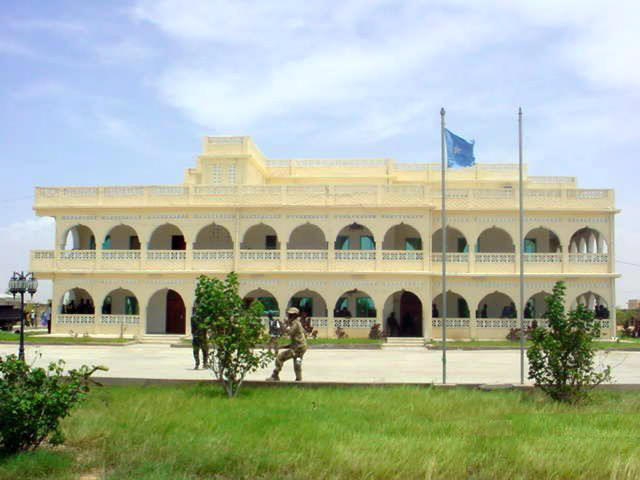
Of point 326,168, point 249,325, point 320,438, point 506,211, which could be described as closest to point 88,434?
point 320,438

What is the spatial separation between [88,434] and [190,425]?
1261 millimetres

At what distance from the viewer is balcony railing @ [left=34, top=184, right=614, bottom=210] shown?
95.5ft

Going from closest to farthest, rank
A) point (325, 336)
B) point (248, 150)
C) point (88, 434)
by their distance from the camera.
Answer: point (88, 434) < point (325, 336) < point (248, 150)

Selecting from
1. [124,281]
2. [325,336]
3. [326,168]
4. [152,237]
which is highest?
[326,168]

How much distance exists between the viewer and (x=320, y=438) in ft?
26.9

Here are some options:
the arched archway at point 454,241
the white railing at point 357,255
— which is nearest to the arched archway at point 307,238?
the white railing at point 357,255

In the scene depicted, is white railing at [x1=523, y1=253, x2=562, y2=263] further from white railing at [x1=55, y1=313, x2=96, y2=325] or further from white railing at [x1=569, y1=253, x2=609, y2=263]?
white railing at [x1=55, y1=313, x2=96, y2=325]

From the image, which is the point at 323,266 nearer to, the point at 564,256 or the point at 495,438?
the point at 564,256

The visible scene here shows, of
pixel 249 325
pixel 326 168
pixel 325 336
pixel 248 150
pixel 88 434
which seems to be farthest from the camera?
pixel 326 168

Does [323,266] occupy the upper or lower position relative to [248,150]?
lower

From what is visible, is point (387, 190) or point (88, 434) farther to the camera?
point (387, 190)

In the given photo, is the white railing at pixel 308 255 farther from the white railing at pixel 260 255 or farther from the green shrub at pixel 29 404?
the green shrub at pixel 29 404

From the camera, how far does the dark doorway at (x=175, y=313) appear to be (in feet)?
104

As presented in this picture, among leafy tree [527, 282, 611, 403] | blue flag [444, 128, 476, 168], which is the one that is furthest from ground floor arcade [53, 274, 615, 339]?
leafy tree [527, 282, 611, 403]
